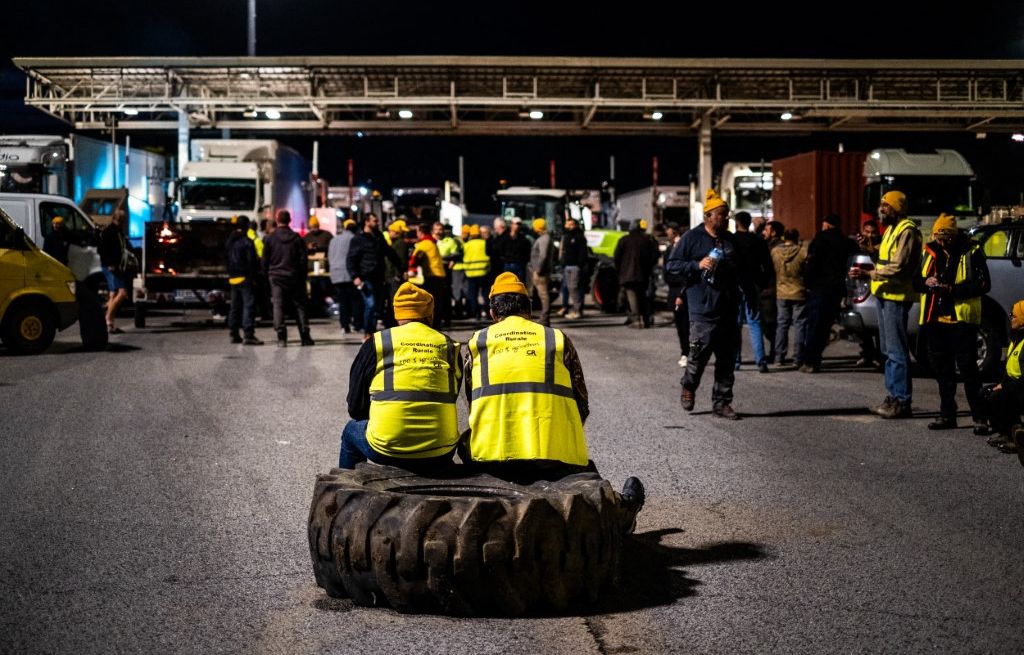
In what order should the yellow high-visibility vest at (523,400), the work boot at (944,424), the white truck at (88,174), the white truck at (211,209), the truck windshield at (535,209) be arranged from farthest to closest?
the truck windshield at (535,209), the white truck at (88,174), the white truck at (211,209), the work boot at (944,424), the yellow high-visibility vest at (523,400)

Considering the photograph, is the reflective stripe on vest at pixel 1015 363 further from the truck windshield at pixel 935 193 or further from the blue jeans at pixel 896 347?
the truck windshield at pixel 935 193

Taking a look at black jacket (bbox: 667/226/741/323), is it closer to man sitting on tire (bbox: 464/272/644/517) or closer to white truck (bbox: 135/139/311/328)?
man sitting on tire (bbox: 464/272/644/517)

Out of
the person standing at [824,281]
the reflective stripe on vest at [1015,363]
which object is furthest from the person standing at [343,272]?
the reflective stripe on vest at [1015,363]

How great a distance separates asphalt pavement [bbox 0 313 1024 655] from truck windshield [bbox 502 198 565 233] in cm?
1860

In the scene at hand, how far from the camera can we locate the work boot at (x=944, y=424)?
10617 mm

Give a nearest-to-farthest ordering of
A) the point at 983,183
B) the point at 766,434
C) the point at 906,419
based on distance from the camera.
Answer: the point at 766,434
the point at 906,419
the point at 983,183

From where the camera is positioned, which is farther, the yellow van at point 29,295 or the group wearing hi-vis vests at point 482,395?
the yellow van at point 29,295

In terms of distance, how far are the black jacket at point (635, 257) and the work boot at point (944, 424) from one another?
34.1 feet

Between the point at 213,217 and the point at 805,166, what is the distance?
13.1m

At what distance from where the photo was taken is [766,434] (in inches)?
406

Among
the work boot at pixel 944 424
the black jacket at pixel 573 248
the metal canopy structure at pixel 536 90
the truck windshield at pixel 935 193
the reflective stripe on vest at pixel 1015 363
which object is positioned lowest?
the work boot at pixel 944 424

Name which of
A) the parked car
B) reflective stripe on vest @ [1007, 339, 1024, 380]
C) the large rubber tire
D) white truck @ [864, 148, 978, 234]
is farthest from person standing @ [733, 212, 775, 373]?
white truck @ [864, 148, 978, 234]

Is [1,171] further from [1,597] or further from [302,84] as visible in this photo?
[1,597]

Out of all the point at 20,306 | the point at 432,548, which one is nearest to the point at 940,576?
the point at 432,548
